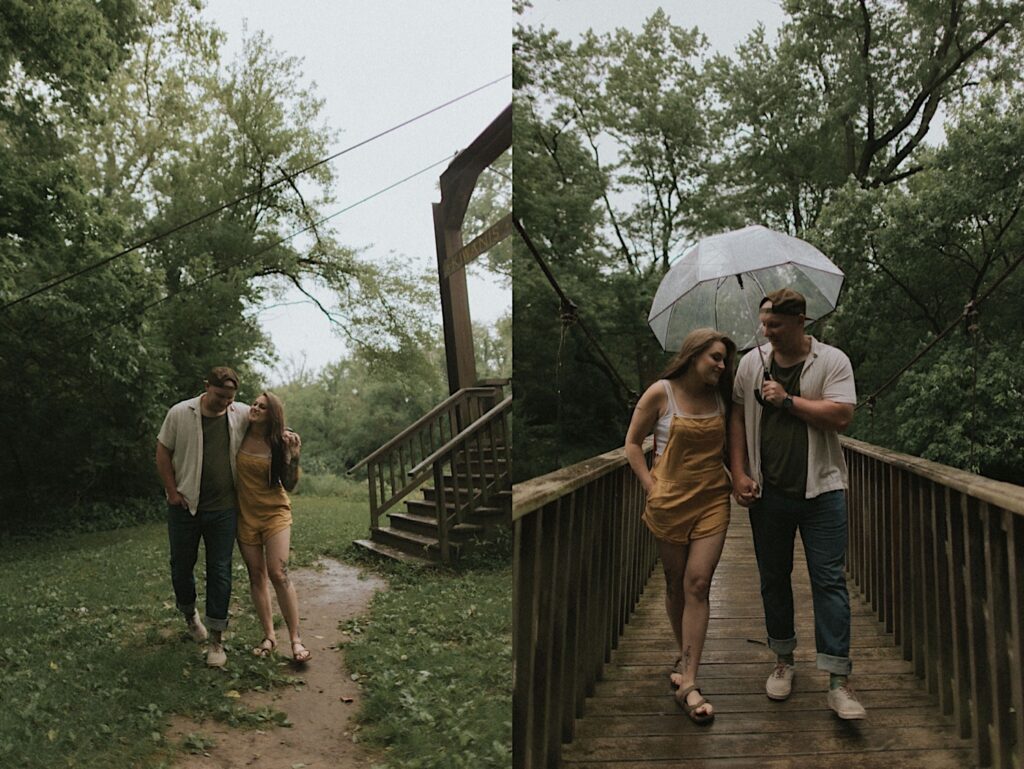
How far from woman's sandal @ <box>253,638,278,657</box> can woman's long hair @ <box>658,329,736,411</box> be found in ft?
4.04

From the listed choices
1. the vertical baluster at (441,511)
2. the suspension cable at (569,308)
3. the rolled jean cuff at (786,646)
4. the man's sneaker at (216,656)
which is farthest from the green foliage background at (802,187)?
the man's sneaker at (216,656)

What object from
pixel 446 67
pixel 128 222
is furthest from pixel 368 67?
pixel 128 222

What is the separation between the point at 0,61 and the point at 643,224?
5.56 feet

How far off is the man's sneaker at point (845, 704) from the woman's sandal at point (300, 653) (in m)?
1.27

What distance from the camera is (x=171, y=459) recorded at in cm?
187

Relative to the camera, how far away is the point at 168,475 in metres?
1.87

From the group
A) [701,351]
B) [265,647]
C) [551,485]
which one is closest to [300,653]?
[265,647]

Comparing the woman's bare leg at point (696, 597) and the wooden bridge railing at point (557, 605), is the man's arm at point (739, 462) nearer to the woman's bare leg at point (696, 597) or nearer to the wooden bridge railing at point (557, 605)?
the woman's bare leg at point (696, 597)

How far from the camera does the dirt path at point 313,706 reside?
6.03 ft

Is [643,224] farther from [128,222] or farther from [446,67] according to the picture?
[128,222]

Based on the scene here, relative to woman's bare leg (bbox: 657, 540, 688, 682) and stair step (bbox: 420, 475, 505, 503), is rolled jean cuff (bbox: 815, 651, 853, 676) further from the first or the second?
stair step (bbox: 420, 475, 505, 503)

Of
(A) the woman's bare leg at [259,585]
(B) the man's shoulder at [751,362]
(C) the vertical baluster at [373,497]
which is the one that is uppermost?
(B) the man's shoulder at [751,362]

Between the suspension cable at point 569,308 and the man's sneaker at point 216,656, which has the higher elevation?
the suspension cable at point 569,308

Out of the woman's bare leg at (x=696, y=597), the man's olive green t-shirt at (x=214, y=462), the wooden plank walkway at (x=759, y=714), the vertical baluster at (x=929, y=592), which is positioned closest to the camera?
the wooden plank walkway at (x=759, y=714)
